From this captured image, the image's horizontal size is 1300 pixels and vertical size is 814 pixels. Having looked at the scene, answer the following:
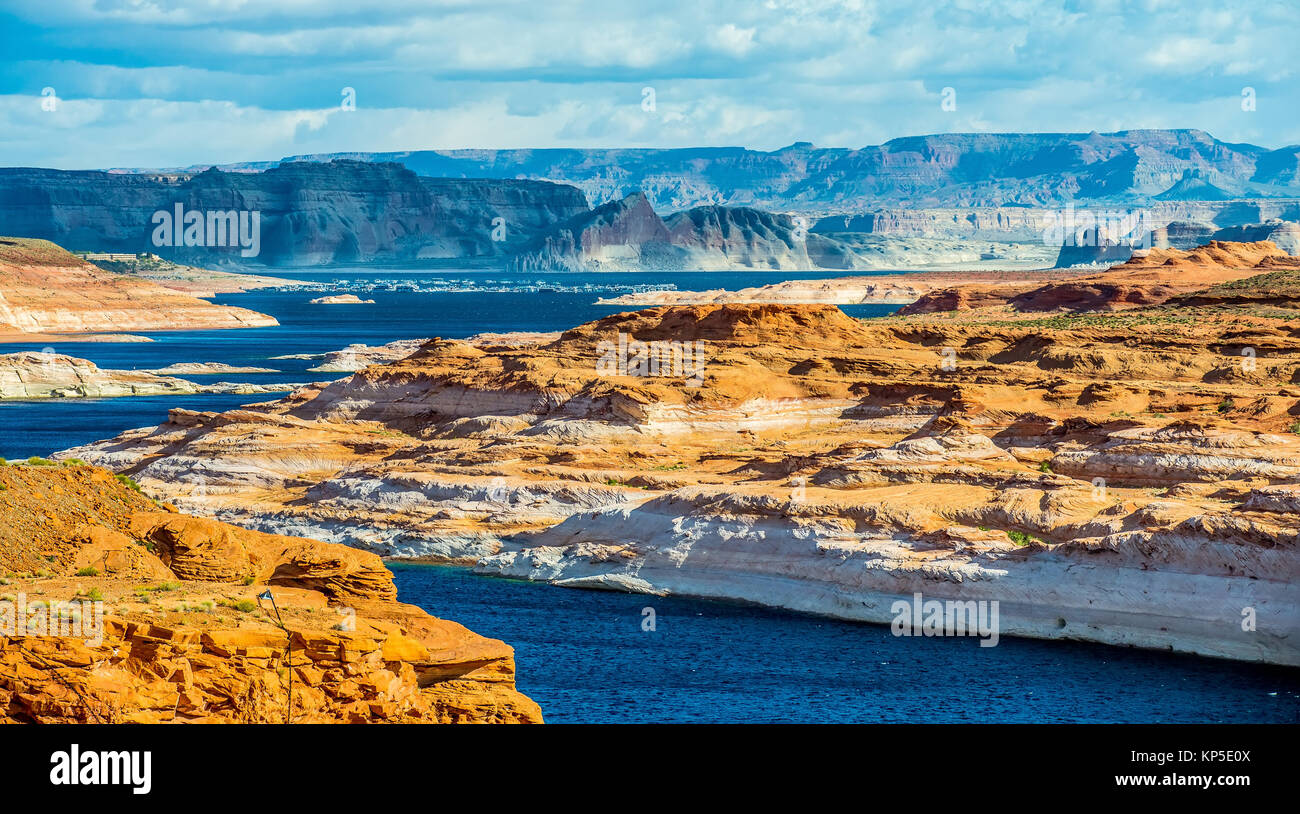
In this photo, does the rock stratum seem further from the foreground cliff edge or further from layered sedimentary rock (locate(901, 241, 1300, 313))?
layered sedimentary rock (locate(901, 241, 1300, 313))

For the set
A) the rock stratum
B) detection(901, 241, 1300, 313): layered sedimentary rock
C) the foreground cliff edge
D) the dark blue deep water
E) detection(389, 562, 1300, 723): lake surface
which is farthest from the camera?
detection(901, 241, 1300, 313): layered sedimentary rock

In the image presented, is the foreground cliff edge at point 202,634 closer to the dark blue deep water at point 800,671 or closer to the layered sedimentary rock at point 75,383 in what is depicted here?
the dark blue deep water at point 800,671

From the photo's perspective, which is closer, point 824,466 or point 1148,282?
point 824,466

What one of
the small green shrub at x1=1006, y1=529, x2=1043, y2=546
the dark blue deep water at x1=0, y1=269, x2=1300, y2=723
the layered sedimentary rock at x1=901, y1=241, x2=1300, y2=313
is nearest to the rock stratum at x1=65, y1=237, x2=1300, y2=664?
the small green shrub at x1=1006, y1=529, x2=1043, y2=546

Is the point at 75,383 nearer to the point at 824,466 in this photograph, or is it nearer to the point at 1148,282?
the point at 824,466

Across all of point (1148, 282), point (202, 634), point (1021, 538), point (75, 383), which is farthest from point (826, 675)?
point (1148, 282)
